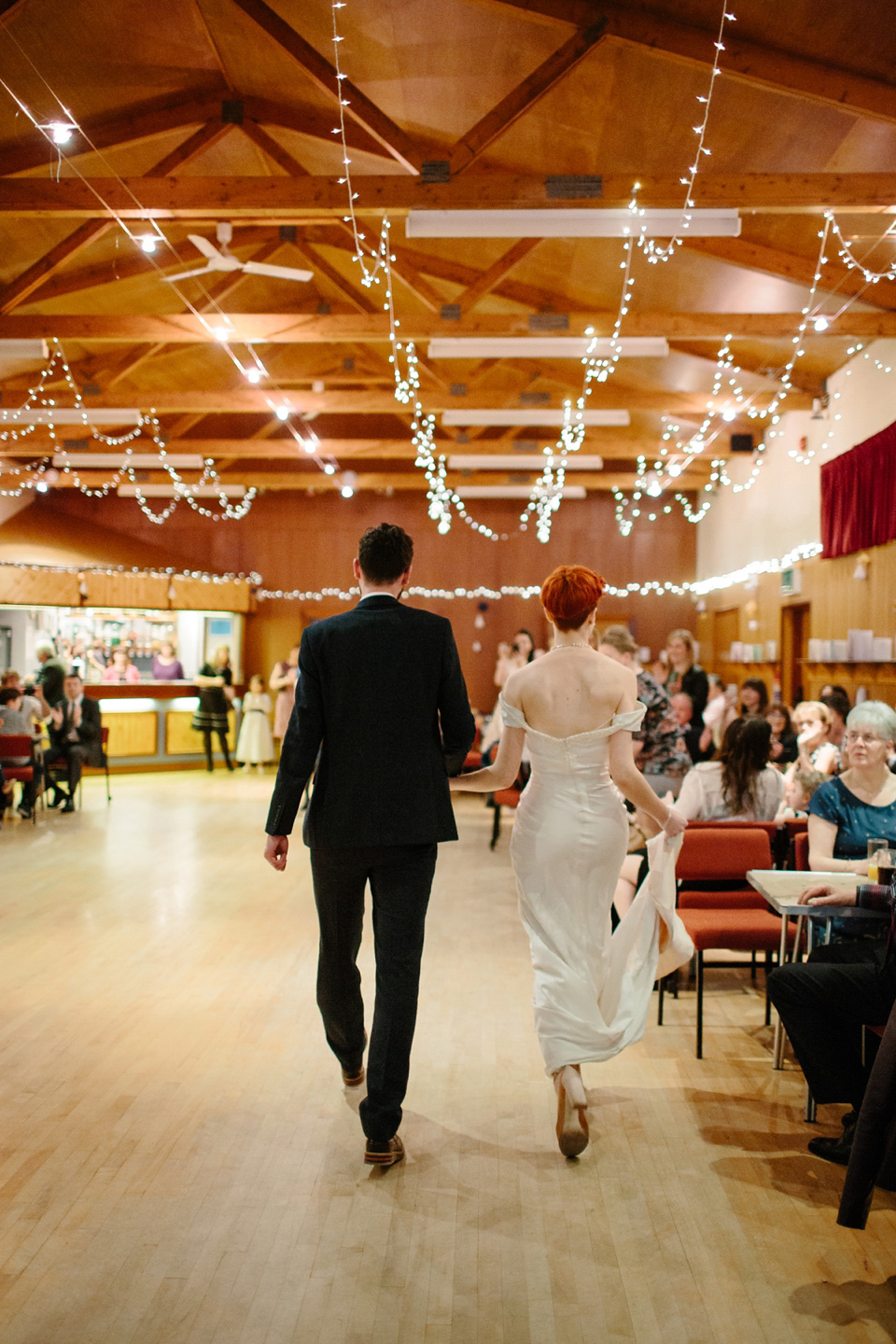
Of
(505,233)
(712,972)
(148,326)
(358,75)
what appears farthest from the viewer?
(148,326)

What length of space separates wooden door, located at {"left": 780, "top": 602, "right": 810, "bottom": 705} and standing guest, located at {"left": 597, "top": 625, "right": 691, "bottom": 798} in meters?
6.41

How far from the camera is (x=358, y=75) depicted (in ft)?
23.0

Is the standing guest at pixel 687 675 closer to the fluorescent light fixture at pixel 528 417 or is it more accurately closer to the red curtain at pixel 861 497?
the red curtain at pixel 861 497

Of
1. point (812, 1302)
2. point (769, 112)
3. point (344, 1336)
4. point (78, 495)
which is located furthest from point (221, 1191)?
point (78, 495)

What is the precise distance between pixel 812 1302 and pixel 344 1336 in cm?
95

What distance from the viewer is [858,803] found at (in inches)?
140

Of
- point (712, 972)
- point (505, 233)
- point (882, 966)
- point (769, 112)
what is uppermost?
point (769, 112)

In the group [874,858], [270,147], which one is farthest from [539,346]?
[874,858]

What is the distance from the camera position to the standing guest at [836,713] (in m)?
6.39

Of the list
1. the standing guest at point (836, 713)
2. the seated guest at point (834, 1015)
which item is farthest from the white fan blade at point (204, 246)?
the seated guest at point (834, 1015)

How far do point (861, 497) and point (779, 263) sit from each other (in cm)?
203

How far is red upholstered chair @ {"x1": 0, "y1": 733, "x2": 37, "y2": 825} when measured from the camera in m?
8.55

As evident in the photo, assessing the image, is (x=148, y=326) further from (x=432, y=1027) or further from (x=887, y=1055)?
(x=887, y=1055)

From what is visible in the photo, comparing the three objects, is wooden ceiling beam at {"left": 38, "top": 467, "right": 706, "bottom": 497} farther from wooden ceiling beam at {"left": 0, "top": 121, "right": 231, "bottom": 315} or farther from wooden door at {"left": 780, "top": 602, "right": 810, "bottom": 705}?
wooden ceiling beam at {"left": 0, "top": 121, "right": 231, "bottom": 315}
